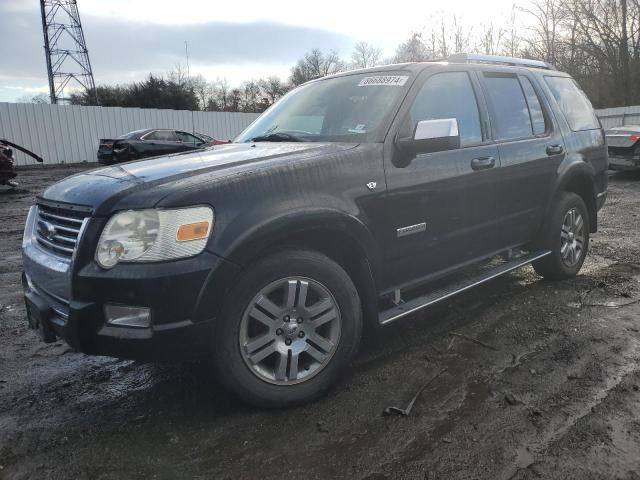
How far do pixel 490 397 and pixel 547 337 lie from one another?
1102 mm

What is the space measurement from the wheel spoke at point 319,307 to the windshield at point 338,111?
1078 mm

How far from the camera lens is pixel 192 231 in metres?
2.37

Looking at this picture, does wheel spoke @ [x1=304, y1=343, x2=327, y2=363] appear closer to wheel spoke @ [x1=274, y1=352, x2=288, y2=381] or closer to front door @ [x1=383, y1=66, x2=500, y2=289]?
wheel spoke @ [x1=274, y1=352, x2=288, y2=381]

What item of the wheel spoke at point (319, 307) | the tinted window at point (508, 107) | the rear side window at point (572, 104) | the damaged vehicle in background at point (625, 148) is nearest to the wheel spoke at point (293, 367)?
the wheel spoke at point (319, 307)

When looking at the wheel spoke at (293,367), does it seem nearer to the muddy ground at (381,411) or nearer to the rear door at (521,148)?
the muddy ground at (381,411)

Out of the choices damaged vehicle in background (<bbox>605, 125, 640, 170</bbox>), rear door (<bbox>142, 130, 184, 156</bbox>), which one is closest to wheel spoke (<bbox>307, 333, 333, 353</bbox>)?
damaged vehicle in background (<bbox>605, 125, 640, 170</bbox>)

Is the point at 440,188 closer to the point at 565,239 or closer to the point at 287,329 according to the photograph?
the point at 287,329

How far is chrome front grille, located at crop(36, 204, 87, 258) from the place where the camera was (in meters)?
2.54

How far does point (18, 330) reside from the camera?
4094 mm

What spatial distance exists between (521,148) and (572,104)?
1352 millimetres

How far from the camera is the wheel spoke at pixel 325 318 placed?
9.16 ft

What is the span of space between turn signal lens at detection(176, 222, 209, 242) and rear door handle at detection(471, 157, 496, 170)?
213 cm

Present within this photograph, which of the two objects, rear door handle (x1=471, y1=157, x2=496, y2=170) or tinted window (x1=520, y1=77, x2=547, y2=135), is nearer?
rear door handle (x1=471, y1=157, x2=496, y2=170)

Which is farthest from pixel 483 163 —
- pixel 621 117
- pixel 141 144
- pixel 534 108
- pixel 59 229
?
pixel 621 117
